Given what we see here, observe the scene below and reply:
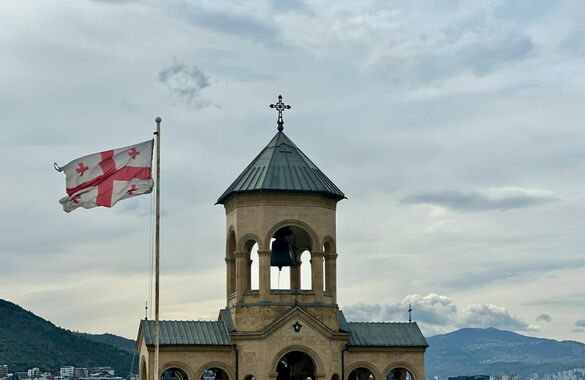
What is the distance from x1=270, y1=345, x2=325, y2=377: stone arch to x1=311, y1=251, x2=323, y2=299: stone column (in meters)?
2.91

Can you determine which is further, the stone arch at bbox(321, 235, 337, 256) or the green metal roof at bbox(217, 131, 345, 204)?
the stone arch at bbox(321, 235, 337, 256)

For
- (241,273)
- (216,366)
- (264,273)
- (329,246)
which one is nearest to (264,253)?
(264,273)

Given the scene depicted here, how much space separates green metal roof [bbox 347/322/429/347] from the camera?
60.8m

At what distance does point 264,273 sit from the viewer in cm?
5862

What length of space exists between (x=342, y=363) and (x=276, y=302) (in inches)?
185

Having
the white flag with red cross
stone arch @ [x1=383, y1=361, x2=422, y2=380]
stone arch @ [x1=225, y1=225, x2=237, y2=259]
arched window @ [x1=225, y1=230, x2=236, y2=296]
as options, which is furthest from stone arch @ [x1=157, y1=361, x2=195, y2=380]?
the white flag with red cross

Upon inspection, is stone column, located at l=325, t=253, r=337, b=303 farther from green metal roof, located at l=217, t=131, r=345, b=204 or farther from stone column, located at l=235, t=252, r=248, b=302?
stone column, located at l=235, t=252, r=248, b=302

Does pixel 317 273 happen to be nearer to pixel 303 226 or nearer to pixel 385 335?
pixel 303 226

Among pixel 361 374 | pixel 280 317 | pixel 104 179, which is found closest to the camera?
pixel 104 179

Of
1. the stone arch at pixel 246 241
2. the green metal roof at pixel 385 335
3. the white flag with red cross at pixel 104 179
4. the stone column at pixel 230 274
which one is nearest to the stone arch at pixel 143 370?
the stone column at pixel 230 274

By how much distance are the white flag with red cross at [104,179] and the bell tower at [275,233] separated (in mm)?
14250

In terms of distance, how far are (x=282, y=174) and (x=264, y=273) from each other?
213 inches

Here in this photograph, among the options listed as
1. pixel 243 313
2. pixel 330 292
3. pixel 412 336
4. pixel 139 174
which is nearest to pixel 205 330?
pixel 243 313

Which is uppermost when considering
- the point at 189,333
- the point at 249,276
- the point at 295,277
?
the point at 295,277
